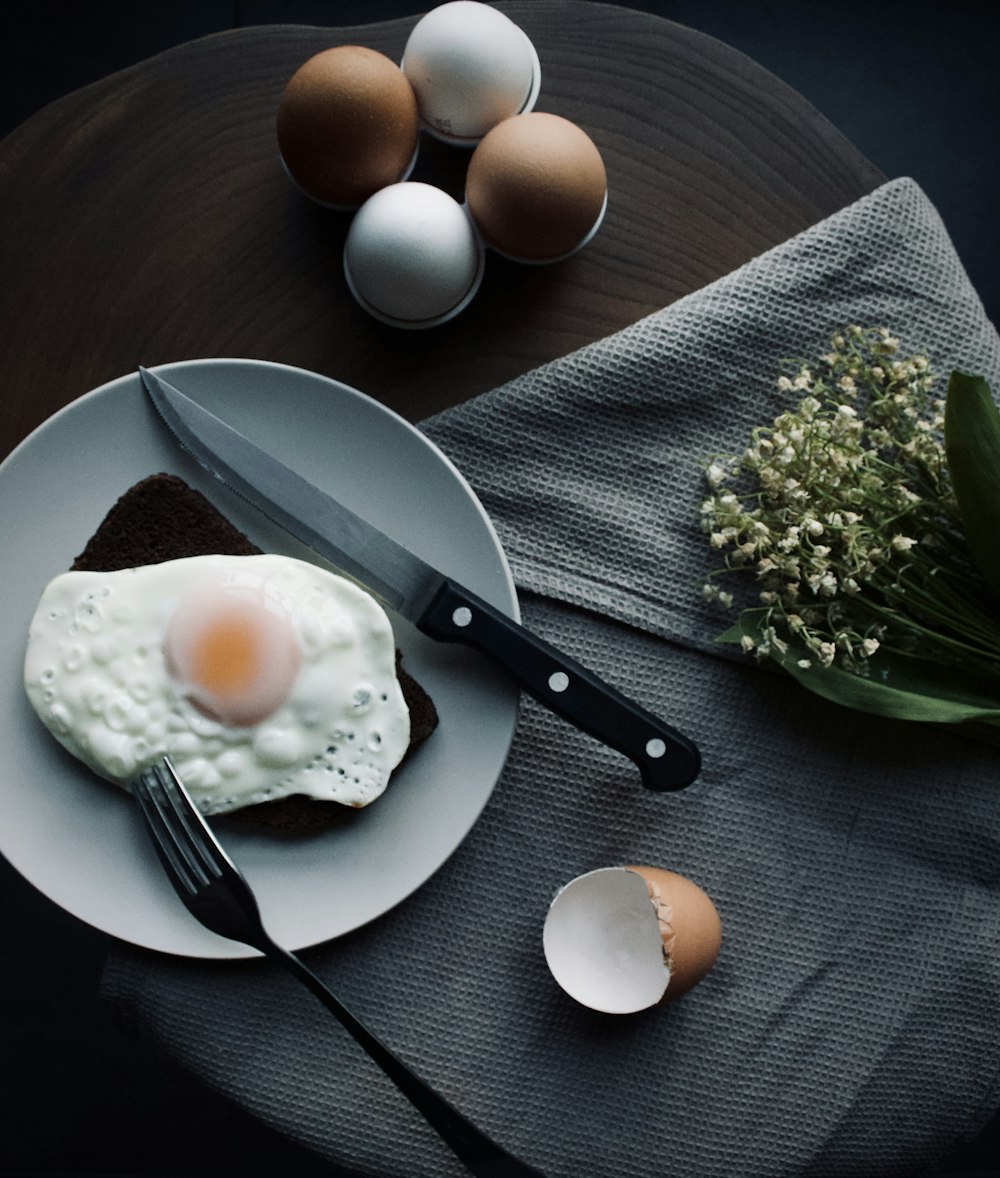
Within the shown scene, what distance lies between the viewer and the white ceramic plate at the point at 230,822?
3.49ft

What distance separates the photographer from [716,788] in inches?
44.6

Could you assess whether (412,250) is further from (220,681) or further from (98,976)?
(98,976)

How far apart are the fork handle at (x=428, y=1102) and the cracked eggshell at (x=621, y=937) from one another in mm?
161

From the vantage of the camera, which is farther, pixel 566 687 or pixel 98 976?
pixel 98 976

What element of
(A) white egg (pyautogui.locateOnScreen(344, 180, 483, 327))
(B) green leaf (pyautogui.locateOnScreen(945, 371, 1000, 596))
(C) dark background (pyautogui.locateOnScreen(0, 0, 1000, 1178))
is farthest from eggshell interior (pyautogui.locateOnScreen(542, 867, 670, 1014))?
(C) dark background (pyautogui.locateOnScreen(0, 0, 1000, 1178))

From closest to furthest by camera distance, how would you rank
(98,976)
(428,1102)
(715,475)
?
(428,1102) < (715,475) < (98,976)

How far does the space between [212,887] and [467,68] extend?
835mm

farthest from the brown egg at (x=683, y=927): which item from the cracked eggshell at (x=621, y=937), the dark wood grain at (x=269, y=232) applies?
the dark wood grain at (x=269, y=232)

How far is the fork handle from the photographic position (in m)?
0.99

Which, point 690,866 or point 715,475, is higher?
point 715,475

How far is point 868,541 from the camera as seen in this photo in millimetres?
1049

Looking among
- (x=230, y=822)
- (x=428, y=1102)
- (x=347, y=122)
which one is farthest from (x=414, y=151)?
(x=428, y=1102)

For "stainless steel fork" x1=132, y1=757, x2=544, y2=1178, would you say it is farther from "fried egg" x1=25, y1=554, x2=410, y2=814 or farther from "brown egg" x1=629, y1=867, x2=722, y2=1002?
"brown egg" x1=629, y1=867, x2=722, y2=1002

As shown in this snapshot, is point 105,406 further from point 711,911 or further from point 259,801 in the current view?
point 711,911
